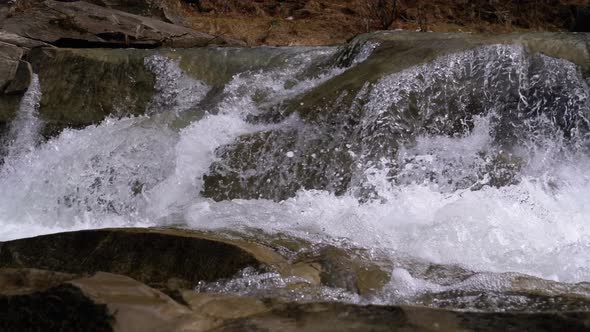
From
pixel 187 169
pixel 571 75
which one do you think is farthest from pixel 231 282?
pixel 571 75

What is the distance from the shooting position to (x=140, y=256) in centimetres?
282

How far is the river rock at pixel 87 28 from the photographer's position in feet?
22.8

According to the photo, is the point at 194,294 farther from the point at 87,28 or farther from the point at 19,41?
the point at 87,28

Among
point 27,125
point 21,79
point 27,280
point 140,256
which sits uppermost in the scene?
point 27,280

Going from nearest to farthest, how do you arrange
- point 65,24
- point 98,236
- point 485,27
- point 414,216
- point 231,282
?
point 231,282 → point 98,236 → point 414,216 → point 65,24 → point 485,27

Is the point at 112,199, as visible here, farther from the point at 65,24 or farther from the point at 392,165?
the point at 65,24

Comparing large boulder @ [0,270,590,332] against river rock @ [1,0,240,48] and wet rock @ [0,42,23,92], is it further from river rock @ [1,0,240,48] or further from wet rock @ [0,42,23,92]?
river rock @ [1,0,240,48]

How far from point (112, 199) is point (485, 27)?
17.5 feet

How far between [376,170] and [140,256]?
82.1 inches

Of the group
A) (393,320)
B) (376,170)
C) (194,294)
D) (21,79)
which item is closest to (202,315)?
(194,294)

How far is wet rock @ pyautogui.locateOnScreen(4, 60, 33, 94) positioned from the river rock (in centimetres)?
46

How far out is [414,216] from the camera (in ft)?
13.1

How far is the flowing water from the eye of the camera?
3674 millimetres

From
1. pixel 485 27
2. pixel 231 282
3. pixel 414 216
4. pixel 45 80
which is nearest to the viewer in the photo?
pixel 231 282
